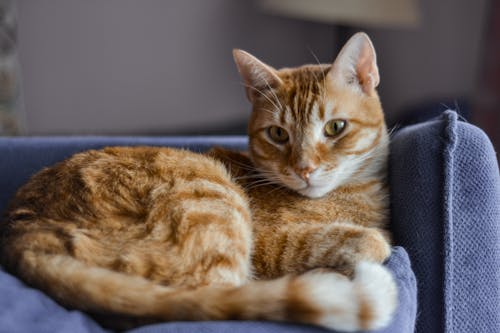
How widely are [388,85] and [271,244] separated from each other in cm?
326

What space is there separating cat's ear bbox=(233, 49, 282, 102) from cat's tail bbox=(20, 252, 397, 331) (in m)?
0.84

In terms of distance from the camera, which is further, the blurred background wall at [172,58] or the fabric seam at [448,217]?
the blurred background wall at [172,58]

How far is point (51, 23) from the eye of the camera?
4312 mm

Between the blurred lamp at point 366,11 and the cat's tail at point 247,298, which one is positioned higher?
the blurred lamp at point 366,11

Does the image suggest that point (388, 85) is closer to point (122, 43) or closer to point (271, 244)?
point (122, 43)

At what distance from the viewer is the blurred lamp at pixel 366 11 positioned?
3607mm

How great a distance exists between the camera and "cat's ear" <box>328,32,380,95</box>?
1.68m

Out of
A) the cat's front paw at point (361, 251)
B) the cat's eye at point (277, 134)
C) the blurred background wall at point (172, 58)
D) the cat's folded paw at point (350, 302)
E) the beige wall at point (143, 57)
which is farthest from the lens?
the beige wall at point (143, 57)

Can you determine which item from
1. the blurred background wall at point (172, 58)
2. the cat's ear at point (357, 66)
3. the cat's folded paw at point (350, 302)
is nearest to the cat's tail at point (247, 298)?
the cat's folded paw at point (350, 302)

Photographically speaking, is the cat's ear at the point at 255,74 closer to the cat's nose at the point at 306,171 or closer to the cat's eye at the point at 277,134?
the cat's eye at the point at 277,134

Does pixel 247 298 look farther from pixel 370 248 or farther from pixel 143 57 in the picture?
pixel 143 57

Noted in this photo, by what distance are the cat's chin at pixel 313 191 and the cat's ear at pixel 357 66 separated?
0.39 m

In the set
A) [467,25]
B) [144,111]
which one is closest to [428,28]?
[467,25]

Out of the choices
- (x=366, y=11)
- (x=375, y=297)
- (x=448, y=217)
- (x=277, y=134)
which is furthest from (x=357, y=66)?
(x=366, y=11)
